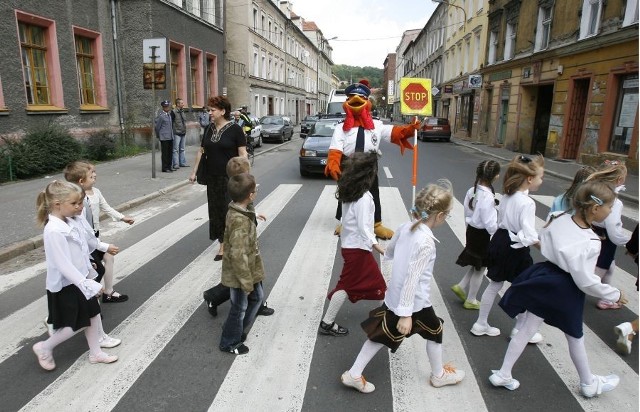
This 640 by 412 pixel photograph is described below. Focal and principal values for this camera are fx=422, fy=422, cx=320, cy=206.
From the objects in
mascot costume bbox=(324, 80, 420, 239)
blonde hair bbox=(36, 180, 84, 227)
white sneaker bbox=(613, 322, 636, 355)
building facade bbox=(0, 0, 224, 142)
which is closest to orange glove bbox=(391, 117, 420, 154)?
mascot costume bbox=(324, 80, 420, 239)

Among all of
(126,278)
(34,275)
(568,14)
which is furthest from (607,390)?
(568,14)

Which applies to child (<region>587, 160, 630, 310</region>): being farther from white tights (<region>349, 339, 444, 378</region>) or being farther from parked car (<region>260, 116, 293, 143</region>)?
parked car (<region>260, 116, 293, 143</region>)

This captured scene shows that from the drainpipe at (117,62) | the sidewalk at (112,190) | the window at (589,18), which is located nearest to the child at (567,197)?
the sidewalk at (112,190)

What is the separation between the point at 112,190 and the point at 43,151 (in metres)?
2.93

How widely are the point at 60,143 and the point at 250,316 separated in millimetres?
10301

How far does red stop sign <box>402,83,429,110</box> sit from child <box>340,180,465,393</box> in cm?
580

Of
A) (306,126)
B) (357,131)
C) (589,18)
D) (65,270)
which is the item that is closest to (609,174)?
(357,131)

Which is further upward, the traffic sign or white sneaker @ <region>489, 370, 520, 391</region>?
the traffic sign

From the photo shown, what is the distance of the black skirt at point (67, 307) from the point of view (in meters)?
2.91

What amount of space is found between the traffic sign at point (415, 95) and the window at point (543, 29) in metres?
13.4

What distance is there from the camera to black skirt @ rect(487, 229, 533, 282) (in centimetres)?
341

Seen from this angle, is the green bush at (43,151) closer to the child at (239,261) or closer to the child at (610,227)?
the child at (239,261)

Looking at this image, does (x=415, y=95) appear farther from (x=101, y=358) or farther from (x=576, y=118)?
(x=576, y=118)

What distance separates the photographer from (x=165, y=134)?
11398mm
